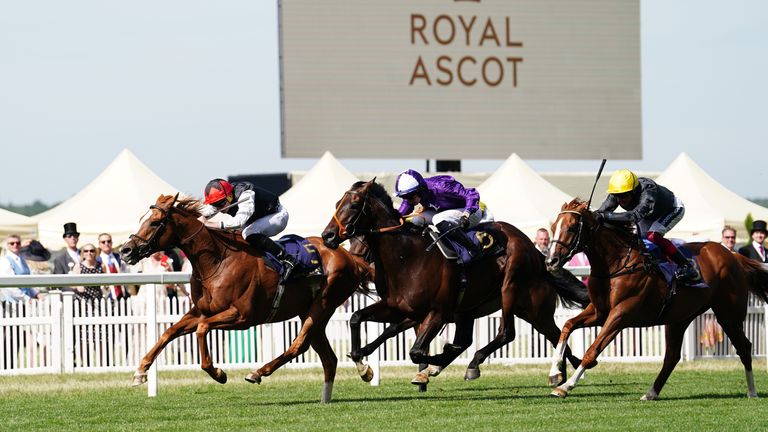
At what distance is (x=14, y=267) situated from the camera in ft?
50.9

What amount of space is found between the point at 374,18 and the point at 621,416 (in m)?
22.2

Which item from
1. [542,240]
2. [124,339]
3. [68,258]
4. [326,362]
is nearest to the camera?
[326,362]

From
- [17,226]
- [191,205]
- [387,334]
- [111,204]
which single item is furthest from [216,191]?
[111,204]

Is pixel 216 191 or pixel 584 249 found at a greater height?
pixel 216 191

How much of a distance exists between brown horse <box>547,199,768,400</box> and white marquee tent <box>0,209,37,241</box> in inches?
471

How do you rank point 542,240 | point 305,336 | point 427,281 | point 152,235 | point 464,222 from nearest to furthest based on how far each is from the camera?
1. point 152,235
2. point 427,281
3. point 305,336
4. point 464,222
5. point 542,240

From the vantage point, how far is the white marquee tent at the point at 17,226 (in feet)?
68.9

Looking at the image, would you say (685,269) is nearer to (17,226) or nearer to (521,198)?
(521,198)

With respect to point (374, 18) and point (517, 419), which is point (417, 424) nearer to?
point (517, 419)

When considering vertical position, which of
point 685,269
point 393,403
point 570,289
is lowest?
point 393,403

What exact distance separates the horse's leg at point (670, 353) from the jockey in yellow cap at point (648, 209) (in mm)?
649

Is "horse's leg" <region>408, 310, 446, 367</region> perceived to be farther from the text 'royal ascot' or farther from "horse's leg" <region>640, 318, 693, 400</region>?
the text 'royal ascot'

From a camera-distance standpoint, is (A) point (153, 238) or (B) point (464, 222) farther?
(B) point (464, 222)

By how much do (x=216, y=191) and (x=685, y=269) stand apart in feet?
12.4
